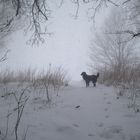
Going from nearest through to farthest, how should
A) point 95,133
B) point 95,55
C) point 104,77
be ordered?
point 95,133
point 104,77
point 95,55

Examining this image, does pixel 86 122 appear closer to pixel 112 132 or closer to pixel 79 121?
pixel 79 121

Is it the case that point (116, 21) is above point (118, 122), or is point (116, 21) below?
above

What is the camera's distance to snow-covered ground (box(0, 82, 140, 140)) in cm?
216

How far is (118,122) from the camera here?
2.56 metres

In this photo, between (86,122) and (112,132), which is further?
(86,122)

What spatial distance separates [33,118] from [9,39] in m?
14.7

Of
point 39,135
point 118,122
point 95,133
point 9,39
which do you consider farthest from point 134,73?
point 9,39

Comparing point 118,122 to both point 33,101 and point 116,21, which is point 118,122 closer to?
point 33,101

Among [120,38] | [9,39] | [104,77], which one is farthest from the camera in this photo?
[120,38]

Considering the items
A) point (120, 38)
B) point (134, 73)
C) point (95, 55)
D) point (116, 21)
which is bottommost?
A: point (134, 73)

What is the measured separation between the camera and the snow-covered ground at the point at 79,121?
2156 millimetres

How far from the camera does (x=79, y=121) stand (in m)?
2.61

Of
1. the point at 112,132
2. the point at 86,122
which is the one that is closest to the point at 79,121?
the point at 86,122

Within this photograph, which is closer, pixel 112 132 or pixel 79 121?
pixel 112 132
